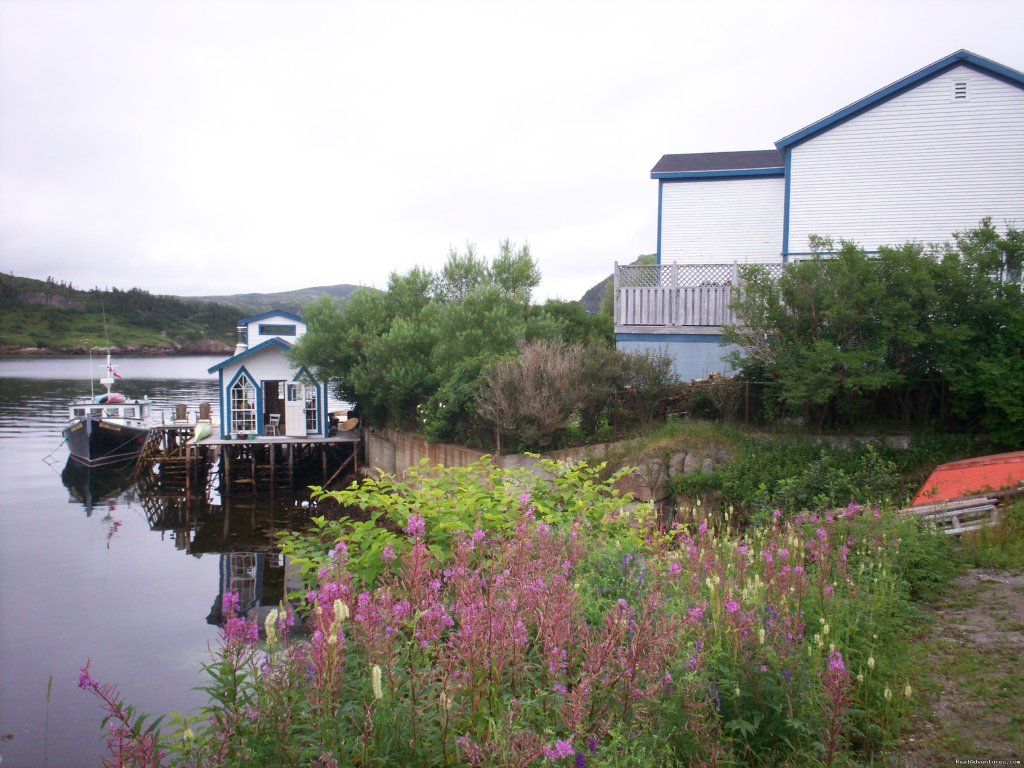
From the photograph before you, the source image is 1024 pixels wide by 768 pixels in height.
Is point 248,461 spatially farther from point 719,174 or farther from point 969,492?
point 969,492

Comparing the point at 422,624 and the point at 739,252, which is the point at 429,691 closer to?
the point at 422,624

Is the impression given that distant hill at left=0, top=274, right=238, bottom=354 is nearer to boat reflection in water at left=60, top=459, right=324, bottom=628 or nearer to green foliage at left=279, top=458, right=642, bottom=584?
boat reflection in water at left=60, top=459, right=324, bottom=628

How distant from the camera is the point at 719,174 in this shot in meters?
22.5

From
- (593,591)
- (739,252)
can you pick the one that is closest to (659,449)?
(739,252)

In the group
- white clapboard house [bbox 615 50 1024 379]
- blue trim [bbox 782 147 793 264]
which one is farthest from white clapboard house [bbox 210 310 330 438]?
blue trim [bbox 782 147 793 264]

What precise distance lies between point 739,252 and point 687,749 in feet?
66.9

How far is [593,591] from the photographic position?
4730mm

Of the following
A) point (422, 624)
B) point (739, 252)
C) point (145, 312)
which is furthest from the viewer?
point (145, 312)

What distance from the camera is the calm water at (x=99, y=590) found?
41.4 ft

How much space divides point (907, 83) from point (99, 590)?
77.9 feet

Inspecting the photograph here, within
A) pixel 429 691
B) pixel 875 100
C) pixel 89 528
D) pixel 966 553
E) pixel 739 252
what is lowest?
pixel 89 528

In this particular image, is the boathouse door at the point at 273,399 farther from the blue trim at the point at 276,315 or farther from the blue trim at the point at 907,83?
the blue trim at the point at 907,83

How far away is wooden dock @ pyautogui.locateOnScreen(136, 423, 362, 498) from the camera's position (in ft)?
103

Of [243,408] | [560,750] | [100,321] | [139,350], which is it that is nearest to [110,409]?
[243,408]
